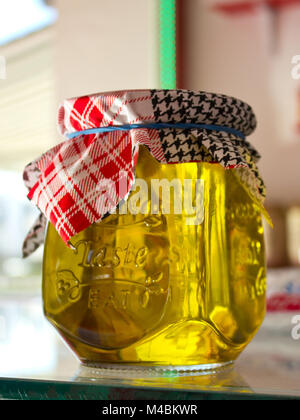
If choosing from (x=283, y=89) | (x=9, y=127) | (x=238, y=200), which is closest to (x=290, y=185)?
(x=283, y=89)

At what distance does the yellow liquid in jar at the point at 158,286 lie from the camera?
1.22ft

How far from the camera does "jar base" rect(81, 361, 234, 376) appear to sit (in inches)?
14.3

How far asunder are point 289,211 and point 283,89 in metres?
0.58

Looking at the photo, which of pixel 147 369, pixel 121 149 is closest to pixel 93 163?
pixel 121 149

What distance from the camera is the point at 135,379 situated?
33 centimetres

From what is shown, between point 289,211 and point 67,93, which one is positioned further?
point 67,93

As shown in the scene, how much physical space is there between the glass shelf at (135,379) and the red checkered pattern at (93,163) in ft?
0.26

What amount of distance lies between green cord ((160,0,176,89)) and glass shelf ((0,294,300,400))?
283cm

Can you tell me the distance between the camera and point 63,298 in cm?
40

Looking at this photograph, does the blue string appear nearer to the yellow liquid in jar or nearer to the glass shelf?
the yellow liquid in jar

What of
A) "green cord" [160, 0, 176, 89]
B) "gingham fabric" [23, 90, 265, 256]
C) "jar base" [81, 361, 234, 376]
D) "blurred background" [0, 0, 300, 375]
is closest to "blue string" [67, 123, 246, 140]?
"gingham fabric" [23, 90, 265, 256]

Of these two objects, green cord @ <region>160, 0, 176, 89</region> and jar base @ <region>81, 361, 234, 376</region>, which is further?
green cord @ <region>160, 0, 176, 89</region>
